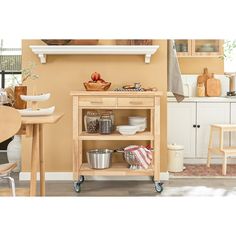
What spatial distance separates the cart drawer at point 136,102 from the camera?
151 inches

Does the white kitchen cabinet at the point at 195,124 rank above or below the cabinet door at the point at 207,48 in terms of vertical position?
below

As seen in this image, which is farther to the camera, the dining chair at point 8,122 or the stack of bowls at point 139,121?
the stack of bowls at point 139,121

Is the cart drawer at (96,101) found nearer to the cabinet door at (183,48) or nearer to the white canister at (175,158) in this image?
the white canister at (175,158)

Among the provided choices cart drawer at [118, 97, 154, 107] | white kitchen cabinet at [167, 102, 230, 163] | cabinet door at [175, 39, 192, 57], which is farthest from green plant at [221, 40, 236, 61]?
cart drawer at [118, 97, 154, 107]

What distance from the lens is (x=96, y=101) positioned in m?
3.86

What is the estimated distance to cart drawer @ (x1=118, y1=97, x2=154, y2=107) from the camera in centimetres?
385

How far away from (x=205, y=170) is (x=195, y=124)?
0.65 meters

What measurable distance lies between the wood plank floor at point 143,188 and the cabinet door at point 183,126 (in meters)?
0.92

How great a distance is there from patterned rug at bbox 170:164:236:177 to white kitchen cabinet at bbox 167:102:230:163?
0.22m

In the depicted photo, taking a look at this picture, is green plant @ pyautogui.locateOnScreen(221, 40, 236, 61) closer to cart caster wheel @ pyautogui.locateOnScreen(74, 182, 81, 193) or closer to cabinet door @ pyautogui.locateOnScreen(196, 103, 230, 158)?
cabinet door @ pyautogui.locateOnScreen(196, 103, 230, 158)

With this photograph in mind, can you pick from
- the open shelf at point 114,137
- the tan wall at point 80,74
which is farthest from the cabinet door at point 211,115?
the open shelf at point 114,137
